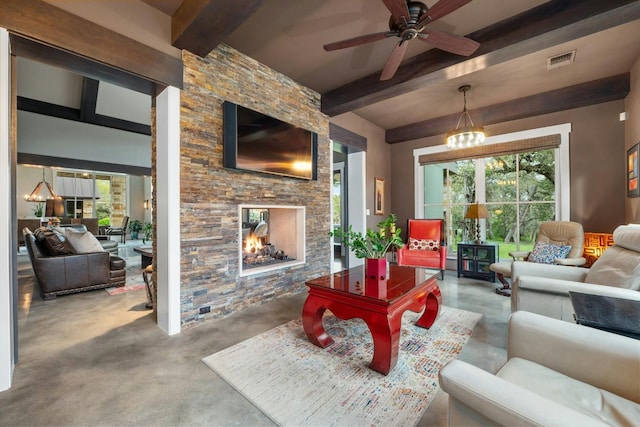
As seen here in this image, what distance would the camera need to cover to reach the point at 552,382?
1168mm

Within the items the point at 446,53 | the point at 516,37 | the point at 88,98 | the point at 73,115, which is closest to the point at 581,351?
the point at 516,37

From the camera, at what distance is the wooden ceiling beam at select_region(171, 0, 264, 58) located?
2100mm

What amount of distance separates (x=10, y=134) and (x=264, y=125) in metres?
2.17

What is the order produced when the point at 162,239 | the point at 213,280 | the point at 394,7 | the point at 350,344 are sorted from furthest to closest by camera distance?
the point at 213,280
the point at 162,239
the point at 350,344
the point at 394,7

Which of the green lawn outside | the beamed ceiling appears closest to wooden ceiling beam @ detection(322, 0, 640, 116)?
the beamed ceiling

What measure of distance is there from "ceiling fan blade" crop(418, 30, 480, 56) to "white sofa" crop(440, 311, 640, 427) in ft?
6.91

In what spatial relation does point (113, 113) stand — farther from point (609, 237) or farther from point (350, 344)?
point (609, 237)

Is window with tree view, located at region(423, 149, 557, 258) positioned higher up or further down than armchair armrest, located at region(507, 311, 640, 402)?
higher up

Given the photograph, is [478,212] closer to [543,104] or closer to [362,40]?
[543,104]

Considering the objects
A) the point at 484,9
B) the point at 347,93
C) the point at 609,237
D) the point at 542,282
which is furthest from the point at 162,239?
the point at 609,237

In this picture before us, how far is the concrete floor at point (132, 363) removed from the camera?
5.12ft

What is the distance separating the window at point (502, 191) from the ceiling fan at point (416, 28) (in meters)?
3.22

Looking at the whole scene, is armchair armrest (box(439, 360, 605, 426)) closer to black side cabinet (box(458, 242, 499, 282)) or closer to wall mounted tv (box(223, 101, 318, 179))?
wall mounted tv (box(223, 101, 318, 179))

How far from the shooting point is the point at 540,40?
97.8 inches
